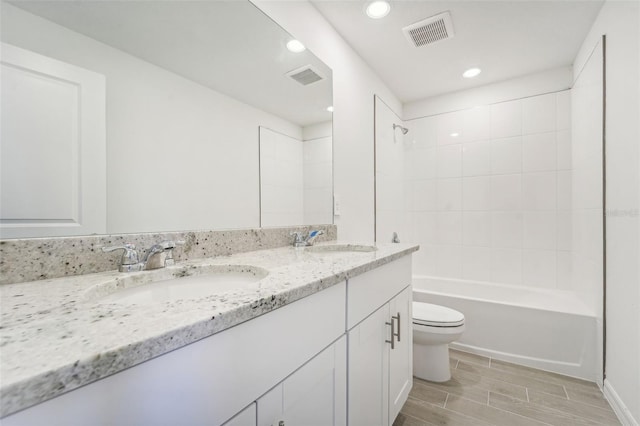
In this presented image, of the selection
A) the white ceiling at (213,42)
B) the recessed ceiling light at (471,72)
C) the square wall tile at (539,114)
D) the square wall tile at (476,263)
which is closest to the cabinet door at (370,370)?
the white ceiling at (213,42)

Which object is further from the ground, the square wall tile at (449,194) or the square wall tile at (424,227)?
the square wall tile at (449,194)

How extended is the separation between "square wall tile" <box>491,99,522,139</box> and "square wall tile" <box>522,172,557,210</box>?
1.39 feet

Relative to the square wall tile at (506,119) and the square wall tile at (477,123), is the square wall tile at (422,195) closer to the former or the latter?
the square wall tile at (477,123)

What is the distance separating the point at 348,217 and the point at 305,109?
793 millimetres

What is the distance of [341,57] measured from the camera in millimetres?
1940

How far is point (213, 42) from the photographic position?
45.6 inches

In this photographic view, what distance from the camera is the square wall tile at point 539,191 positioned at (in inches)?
95.0

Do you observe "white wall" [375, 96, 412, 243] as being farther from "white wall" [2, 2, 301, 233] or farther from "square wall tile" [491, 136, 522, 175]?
"white wall" [2, 2, 301, 233]

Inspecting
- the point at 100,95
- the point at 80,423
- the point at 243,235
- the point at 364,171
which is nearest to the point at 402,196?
the point at 364,171

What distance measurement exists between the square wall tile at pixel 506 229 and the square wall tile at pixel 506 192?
74 millimetres

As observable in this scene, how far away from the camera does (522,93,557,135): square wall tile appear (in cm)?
241

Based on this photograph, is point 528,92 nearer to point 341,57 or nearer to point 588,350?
point 341,57

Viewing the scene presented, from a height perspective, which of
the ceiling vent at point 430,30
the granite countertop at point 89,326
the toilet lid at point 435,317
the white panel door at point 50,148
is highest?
the ceiling vent at point 430,30

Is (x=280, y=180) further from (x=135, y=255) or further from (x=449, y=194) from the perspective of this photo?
(x=449, y=194)
